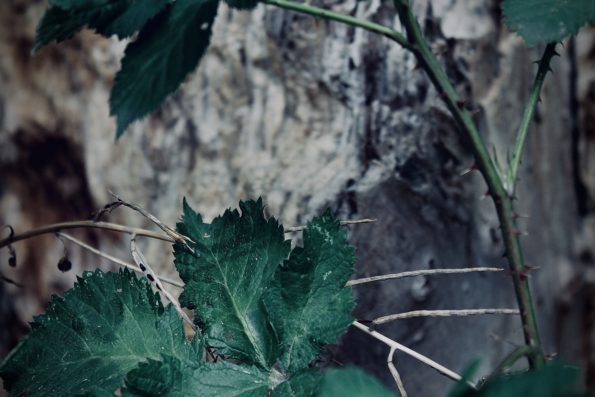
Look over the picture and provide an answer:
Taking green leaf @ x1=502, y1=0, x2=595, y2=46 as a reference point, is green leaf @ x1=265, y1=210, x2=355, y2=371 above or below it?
below

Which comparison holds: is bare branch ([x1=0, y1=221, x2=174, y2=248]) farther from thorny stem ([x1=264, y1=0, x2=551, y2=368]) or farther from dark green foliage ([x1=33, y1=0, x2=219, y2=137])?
thorny stem ([x1=264, y1=0, x2=551, y2=368])

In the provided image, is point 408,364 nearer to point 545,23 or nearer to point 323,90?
point 323,90

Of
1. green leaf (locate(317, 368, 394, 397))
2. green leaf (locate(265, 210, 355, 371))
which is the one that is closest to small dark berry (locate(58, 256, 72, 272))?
green leaf (locate(265, 210, 355, 371))

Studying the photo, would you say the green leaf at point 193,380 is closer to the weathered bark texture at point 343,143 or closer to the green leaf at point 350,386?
the green leaf at point 350,386

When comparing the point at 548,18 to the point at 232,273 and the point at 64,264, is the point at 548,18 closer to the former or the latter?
the point at 232,273

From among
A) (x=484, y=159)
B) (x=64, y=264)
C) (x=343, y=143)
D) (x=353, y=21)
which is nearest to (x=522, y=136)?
(x=484, y=159)
